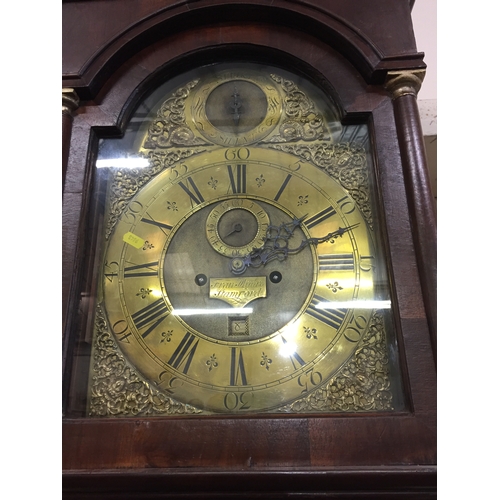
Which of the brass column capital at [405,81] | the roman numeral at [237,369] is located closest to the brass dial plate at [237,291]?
the roman numeral at [237,369]

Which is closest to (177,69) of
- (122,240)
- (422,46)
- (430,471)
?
(122,240)

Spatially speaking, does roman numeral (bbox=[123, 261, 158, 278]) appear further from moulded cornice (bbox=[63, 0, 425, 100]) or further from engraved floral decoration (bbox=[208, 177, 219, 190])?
moulded cornice (bbox=[63, 0, 425, 100])

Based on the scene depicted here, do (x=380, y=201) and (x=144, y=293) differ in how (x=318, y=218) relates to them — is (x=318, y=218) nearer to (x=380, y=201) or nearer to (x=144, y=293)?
(x=380, y=201)

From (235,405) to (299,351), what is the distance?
171 mm

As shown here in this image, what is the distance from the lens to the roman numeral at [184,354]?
3.37ft

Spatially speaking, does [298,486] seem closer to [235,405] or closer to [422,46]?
[235,405]

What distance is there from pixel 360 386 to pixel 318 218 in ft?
1.27

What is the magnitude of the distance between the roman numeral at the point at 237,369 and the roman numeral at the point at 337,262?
10.3 inches

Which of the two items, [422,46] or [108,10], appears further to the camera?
[422,46]

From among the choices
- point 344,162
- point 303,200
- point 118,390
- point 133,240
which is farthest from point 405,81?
point 118,390

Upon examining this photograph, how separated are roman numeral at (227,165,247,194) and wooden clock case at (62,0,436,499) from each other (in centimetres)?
28

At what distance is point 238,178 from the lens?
1.20 m

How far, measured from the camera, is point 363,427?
89 centimetres
